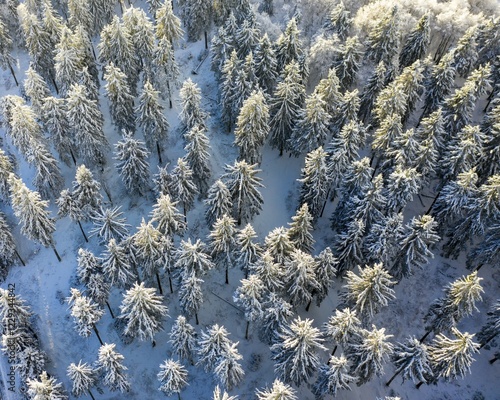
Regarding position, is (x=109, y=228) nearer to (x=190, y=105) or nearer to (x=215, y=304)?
(x=215, y=304)

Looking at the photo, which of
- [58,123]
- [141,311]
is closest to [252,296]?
[141,311]

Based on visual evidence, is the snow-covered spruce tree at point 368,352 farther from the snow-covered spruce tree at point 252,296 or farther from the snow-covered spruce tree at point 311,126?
the snow-covered spruce tree at point 311,126

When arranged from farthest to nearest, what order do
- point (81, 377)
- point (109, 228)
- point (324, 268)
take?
point (109, 228) < point (324, 268) < point (81, 377)

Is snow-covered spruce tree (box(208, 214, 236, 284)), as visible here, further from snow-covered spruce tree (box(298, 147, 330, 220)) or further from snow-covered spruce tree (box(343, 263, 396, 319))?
snow-covered spruce tree (box(343, 263, 396, 319))

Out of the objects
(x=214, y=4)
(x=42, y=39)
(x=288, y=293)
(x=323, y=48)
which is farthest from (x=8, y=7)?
(x=288, y=293)

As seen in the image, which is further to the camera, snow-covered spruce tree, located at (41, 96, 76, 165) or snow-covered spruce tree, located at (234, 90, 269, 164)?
snow-covered spruce tree, located at (41, 96, 76, 165)

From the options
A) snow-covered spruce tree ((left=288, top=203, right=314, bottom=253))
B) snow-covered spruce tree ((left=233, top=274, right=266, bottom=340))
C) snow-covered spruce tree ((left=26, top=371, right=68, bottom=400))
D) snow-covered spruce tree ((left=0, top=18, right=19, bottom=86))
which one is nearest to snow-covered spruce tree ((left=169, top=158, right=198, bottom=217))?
snow-covered spruce tree ((left=288, top=203, right=314, bottom=253))

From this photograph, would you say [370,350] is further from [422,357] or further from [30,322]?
[30,322]
